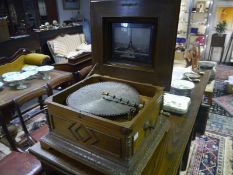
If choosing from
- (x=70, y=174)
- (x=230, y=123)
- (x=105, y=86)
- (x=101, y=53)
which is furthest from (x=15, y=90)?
(x=230, y=123)

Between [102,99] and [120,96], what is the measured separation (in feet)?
0.27

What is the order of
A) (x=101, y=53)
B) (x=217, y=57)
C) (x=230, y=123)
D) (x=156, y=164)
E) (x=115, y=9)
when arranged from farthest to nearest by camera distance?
(x=217, y=57), (x=230, y=123), (x=101, y=53), (x=115, y=9), (x=156, y=164)

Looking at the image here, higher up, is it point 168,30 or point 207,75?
point 168,30

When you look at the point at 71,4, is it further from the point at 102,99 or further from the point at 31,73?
the point at 102,99

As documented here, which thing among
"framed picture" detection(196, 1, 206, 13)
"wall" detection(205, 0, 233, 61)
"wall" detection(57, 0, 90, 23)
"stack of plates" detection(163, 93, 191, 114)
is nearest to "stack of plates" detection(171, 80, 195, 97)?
"stack of plates" detection(163, 93, 191, 114)

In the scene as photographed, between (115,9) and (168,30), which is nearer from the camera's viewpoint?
(168,30)

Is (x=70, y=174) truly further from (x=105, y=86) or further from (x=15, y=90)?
(x=15, y=90)

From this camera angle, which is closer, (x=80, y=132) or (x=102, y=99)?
(x=80, y=132)

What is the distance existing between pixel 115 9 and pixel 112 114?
0.66 m

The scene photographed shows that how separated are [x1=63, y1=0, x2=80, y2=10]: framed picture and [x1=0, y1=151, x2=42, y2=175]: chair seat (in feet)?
16.5

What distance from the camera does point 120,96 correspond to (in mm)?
861

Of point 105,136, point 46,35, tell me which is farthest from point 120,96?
point 46,35

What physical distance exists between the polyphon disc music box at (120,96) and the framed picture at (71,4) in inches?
187

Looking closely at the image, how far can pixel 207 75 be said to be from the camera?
1.91 m
